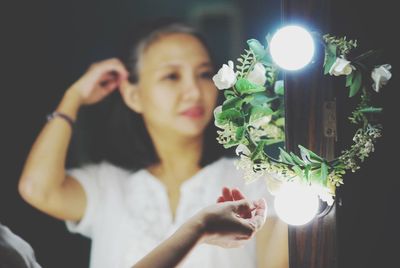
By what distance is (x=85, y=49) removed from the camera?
7.80ft

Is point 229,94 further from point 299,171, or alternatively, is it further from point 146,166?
point 146,166

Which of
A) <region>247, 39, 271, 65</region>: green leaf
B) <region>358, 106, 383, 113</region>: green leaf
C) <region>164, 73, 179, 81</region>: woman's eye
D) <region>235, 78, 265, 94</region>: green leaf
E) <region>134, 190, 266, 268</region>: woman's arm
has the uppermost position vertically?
<region>247, 39, 271, 65</region>: green leaf

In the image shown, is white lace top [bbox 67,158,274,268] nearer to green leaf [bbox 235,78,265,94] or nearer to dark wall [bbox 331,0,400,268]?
dark wall [bbox 331,0,400,268]

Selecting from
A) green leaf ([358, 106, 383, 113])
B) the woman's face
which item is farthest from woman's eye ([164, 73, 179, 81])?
green leaf ([358, 106, 383, 113])

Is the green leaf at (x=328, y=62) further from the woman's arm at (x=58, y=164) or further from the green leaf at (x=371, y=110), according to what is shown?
the woman's arm at (x=58, y=164)

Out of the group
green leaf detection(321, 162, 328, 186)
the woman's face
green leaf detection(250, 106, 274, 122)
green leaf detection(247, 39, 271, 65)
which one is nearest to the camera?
green leaf detection(321, 162, 328, 186)

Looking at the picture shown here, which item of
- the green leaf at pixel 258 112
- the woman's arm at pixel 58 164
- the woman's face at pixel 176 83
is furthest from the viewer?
the woman's face at pixel 176 83

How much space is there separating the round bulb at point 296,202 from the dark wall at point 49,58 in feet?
2.45

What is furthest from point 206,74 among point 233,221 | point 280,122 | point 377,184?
point 377,184

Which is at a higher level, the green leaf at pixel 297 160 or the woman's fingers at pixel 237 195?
the green leaf at pixel 297 160

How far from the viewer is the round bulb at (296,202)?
6.55 feet

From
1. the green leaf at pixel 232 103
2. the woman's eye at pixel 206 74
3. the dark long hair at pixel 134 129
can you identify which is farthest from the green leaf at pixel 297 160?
the woman's eye at pixel 206 74

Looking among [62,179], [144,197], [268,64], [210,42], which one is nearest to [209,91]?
[210,42]

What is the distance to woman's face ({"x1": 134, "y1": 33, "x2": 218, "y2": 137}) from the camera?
2424 millimetres
